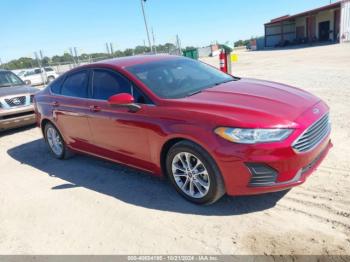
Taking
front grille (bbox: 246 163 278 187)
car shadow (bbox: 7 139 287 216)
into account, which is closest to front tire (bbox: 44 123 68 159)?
car shadow (bbox: 7 139 287 216)

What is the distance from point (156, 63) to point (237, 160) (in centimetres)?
213

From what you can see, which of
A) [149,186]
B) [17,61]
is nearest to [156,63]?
[149,186]

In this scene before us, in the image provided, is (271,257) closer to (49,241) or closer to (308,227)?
(308,227)

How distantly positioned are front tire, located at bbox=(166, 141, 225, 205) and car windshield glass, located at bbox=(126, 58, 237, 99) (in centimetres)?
Result: 74

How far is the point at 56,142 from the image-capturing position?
19.8 feet

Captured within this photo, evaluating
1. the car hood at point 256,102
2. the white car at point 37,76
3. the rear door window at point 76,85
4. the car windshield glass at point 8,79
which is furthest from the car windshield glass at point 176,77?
the white car at point 37,76

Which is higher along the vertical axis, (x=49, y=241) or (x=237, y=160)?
(x=237, y=160)

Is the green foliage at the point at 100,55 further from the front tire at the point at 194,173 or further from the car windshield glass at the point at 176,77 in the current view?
the front tire at the point at 194,173

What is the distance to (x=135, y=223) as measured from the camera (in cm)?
356

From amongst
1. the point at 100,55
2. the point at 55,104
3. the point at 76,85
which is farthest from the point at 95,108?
the point at 100,55

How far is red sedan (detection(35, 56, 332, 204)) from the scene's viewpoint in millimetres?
3129

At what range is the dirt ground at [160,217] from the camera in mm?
3004

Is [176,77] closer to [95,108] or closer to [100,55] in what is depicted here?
[95,108]

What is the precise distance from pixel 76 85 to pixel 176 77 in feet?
5.93
